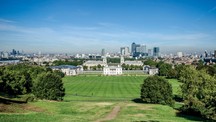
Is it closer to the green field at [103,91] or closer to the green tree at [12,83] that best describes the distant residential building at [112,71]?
the green field at [103,91]

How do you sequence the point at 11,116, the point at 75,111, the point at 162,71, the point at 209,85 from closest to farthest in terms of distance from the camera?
the point at 11,116 → the point at 75,111 → the point at 209,85 → the point at 162,71

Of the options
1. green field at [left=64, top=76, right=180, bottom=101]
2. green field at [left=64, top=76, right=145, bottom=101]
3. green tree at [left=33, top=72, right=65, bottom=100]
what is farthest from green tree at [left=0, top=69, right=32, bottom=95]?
green field at [left=64, top=76, right=145, bottom=101]

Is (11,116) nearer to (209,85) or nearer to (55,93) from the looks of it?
(55,93)

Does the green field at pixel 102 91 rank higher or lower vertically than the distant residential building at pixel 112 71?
lower

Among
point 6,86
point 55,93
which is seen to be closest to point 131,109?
point 55,93

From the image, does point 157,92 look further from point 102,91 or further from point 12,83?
point 12,83

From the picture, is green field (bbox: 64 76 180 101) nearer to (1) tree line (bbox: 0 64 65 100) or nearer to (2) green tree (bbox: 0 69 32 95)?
(1) tree line (bbox: 0 64 65 100)

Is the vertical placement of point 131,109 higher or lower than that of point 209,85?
lower

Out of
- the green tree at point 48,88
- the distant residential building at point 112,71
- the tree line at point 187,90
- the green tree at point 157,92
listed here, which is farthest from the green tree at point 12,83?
the distant residential building at point 112,71
